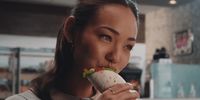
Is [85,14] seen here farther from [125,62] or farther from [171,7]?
[171,7]

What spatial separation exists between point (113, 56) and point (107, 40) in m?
0.03

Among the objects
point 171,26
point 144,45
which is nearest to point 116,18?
point 171,26

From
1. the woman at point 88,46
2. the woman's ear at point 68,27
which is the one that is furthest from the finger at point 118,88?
the woman's ear at point 68,27

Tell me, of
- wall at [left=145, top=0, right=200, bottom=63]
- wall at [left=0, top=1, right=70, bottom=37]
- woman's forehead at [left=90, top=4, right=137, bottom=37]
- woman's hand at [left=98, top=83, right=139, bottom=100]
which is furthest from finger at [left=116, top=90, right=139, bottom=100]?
wall at [left=0, top=1, right=70, bottom=37]

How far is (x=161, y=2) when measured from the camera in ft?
14.0

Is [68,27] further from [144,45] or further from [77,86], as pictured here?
[144,45]

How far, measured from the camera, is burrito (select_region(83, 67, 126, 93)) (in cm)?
57

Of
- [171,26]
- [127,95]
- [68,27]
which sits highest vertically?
[171,26]

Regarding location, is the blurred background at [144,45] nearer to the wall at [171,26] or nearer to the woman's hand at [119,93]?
the wall at [171,26]

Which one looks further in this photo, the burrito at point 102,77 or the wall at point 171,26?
the wall at point 171,26

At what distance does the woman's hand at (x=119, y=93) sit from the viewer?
1.76ft

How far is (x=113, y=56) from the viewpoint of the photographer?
572 millimetres

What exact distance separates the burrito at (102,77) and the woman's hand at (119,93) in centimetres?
2

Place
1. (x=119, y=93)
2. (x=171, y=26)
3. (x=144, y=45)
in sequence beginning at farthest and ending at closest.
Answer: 1. (x=144, y=45)
2. (x=171, y=26)
3. (x=119, y=93)
